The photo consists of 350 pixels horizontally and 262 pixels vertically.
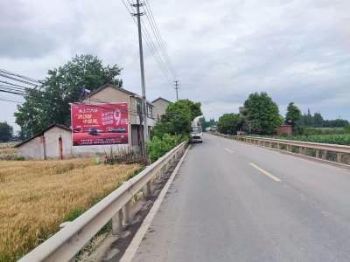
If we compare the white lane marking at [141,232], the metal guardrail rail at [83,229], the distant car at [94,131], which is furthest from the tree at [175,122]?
the metal guardrail rail at [83,229]

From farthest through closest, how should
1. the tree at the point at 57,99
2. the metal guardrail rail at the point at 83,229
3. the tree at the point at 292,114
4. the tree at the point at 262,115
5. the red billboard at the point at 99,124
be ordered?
the tree at the point at 292,114 → the tree at the point at 262,115 → the tree at the point at 57,99 → the red billboard at the point at 99,124 → the metal guardrail rail at the point at 83,229

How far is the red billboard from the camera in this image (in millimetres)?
57156

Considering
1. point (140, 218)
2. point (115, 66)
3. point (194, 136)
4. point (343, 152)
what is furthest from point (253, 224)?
point (115, 66)

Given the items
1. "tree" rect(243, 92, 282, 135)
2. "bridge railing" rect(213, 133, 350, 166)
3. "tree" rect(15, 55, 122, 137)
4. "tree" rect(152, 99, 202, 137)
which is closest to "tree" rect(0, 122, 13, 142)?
"tree" rect(15, 55, 122, 137)

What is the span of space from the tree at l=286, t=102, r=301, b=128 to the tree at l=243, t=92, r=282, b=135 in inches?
287

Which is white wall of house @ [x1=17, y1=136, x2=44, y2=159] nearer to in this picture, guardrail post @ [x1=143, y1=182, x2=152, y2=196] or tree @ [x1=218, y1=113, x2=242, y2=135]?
guardrail post @ [x1=143, y1=182, x2=152, y2=196]

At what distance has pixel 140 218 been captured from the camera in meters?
9.56

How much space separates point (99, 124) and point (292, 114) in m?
55.8

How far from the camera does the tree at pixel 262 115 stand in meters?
93.2

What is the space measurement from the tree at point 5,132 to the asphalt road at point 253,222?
125 metres

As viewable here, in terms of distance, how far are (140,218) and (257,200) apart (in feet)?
9.94

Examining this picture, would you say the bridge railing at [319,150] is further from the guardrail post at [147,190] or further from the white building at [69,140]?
the white building at [69,140]

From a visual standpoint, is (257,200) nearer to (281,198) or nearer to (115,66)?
(281,198)

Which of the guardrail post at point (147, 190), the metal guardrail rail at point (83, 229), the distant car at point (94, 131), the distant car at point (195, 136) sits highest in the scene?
the distant car at point (94, 131)
